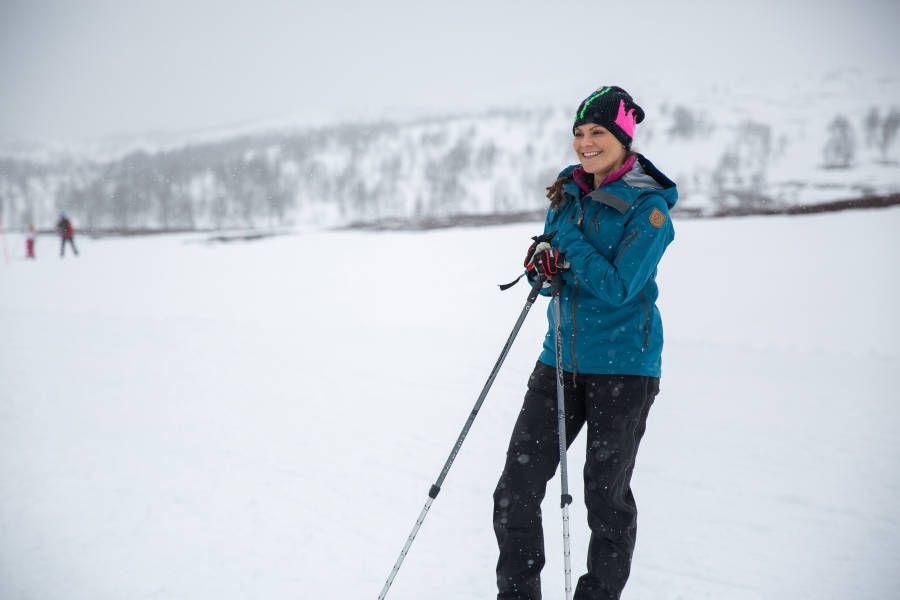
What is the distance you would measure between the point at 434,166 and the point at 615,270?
95032 millimetres

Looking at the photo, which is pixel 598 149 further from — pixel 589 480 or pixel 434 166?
pixel 434 166

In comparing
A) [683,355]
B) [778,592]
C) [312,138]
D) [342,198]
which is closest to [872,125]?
[342,198]

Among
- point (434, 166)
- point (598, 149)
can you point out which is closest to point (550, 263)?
point (598, 149)

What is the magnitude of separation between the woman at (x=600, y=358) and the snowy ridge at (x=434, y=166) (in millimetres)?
52190

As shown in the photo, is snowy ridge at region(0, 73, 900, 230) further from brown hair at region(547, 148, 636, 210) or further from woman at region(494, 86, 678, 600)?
woman at region(494, 86, 678, 600)

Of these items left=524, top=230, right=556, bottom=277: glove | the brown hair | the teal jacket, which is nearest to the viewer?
the teal jacket

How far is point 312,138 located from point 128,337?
140 meters

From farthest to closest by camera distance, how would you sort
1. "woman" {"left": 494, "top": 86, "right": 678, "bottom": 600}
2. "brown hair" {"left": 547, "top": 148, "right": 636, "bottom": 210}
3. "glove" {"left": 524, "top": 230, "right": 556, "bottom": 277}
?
"brown hair" {"left": 547, "top": 148, "right": 636, "bottom": 210} < "glove" {"left": 524, "top": 230, "right": 556, "bottom": 277} < "woman" {"left": 494, "top": 86, "right": 678, "bottom": 600}

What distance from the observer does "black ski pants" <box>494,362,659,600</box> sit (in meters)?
2.20

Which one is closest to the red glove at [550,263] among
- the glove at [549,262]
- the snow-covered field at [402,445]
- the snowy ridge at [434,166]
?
the glove at [549,262]

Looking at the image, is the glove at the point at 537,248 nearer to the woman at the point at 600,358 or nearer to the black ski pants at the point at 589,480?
the woman at the point at 600,358

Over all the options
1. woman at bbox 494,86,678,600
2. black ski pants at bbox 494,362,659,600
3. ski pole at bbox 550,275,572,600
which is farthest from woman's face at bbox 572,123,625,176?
black ski pants at bbox 494,362,659,600

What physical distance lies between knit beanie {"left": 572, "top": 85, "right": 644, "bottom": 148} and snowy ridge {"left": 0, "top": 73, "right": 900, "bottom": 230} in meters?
52.1

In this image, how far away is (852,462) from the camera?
4199mm
